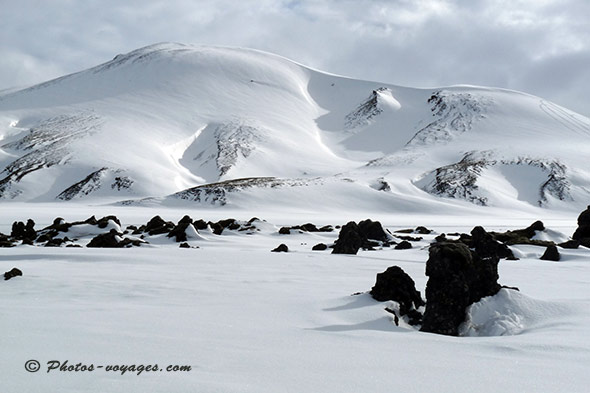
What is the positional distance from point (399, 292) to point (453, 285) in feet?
2.99

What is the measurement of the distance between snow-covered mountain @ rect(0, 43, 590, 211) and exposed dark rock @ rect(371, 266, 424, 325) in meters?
62.5

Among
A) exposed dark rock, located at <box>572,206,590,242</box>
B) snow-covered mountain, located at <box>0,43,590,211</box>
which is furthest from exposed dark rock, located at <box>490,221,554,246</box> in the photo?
snow-covered mountain, located at <box>0,43,590,211</box>

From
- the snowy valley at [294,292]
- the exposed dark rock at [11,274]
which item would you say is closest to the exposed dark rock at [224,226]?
the snowy valley at [294,292]

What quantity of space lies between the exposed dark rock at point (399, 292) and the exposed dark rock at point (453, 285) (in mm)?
420

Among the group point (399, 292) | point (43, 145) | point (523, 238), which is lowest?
point (399, 292)

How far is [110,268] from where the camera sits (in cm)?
1171

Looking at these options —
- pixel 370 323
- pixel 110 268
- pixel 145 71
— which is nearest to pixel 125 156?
pixel 145 71

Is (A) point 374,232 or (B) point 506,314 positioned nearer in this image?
(B) point 506,314

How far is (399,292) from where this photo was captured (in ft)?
26.6

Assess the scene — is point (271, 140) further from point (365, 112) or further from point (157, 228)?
point (157, 228)

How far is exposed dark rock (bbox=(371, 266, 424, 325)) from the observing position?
7.99 m

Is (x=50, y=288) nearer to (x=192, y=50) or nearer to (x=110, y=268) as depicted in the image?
(x=110, y=268)

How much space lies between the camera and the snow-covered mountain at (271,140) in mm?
89375

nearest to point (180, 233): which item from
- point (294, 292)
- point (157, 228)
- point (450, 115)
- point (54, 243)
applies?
point (157, 228)
